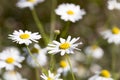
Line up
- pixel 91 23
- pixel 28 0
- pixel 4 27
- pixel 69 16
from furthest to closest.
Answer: pixel 91 23 < pixel 4 27 < pixel 28 0 < pixel 69 16

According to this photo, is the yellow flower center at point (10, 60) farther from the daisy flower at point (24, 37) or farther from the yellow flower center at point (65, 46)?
the yellow flower center at point (65, 46)

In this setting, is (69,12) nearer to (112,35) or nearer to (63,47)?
(112,35)

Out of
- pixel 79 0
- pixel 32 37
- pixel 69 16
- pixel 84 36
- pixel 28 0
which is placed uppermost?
pixel 79 0

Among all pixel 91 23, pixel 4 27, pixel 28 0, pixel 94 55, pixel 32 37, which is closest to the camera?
pixel 32 37

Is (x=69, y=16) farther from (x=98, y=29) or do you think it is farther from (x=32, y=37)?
(x=98, y=29)

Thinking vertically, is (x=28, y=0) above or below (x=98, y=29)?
below

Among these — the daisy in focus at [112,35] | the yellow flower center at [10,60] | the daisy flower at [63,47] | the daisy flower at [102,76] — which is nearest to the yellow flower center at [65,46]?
the daisy flower at [63,47]

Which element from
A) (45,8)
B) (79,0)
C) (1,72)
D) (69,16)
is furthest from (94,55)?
(45,8)

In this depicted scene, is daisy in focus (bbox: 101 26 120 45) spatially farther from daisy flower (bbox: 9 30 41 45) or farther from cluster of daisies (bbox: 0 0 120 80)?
daisy flower (bbox: 9 30 41 45)

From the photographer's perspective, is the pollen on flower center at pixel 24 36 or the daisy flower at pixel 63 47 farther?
the pollen on flower center at pixel 24 36
